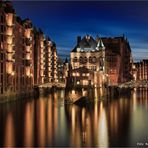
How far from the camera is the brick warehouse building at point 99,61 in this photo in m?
72.4

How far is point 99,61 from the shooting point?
10994cm

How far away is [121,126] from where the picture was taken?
39625mm

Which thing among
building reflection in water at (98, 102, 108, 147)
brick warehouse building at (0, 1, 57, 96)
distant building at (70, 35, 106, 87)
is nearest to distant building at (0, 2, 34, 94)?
brick warehouse building at (0, 1, 57, 96)

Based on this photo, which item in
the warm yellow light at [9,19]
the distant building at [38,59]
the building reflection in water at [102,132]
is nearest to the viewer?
the building reflection in water at [102,132]

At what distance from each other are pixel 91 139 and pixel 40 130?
245 inches

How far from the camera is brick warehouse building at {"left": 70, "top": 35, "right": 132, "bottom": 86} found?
237 ft

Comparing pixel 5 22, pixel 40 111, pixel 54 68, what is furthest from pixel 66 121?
pixel 54 68

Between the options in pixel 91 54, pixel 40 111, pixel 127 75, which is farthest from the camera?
pixel 127 75

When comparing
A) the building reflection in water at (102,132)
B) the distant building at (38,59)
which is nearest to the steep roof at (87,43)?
the distant building at (38,59)

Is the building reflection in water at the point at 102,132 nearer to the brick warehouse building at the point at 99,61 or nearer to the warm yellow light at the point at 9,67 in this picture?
the brick warehouse building at the point at 99,61

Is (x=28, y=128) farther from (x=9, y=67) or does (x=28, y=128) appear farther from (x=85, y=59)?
(x=85, y=59)

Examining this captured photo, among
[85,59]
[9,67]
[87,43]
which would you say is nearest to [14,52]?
[9,67]

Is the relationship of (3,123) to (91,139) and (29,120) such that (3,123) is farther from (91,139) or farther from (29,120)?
(91,139)

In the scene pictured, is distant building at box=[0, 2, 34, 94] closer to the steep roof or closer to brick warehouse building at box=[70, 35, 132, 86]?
brick warehouse building at box=[70, 35, 132, 86]
